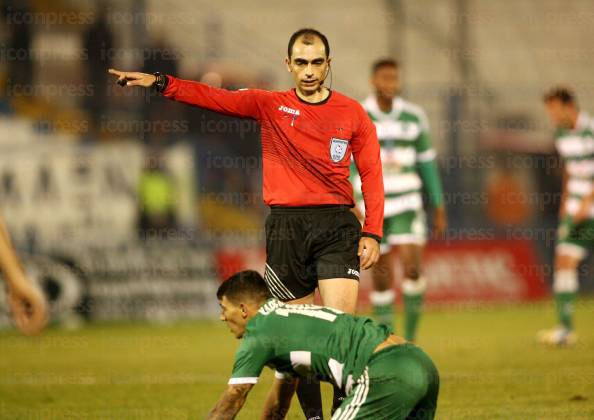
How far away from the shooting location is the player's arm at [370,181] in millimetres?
7074

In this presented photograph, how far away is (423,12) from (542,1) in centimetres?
275

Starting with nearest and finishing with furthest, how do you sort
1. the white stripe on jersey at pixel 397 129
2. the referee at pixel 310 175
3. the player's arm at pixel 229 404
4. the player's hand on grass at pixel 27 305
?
the player's hand on grass at pixel 27 305 → the player's arm at pixel 229 404 → the referee at pixel 310 175 → the white stripe on jersey at pixel 397 129

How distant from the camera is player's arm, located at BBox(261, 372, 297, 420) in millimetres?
6188

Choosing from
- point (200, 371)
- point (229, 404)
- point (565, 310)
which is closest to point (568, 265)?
point (565, 310)

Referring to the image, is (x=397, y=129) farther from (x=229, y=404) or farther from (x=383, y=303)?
(x=229, y=404)

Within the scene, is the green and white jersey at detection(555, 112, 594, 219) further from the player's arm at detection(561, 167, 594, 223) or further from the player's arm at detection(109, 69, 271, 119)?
the player's arm at detection(109, 69, 271, 119)

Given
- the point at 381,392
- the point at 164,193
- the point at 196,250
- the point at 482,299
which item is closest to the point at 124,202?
the point at 164,193

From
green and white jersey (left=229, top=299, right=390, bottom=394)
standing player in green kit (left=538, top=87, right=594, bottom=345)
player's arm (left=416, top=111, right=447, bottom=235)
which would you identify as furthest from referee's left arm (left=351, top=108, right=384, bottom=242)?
standing player in green kit (left=538, top=87, right=594, bottom=345)

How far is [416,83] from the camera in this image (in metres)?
23.6

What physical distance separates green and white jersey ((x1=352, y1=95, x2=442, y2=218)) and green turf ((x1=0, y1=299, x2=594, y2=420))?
67.2 inches

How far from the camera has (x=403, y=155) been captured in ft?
37.7

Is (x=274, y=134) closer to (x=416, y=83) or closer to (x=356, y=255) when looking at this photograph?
(x=356, y=255)

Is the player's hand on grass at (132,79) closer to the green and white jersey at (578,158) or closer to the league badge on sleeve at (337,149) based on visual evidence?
the league badge on sleeve at (337,149)

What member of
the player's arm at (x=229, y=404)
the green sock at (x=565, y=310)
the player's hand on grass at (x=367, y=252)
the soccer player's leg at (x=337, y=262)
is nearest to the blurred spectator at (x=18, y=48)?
the green sock at (x=565, y=310)
